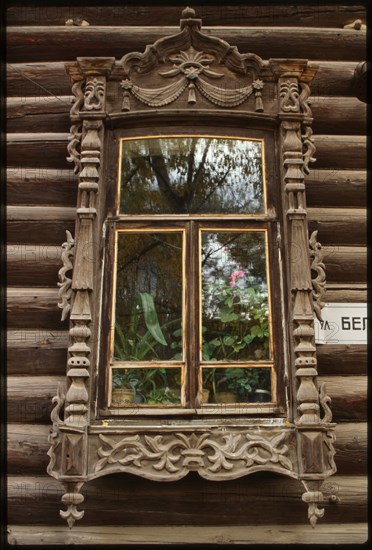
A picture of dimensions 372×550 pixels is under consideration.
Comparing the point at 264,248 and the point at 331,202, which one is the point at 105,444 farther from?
the point at 331,202

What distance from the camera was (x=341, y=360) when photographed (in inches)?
129

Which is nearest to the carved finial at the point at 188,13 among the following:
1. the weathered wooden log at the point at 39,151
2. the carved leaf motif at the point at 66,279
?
the weathered wooden log at the point at 39,151

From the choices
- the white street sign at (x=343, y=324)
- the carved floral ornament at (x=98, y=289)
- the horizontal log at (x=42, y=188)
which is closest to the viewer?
the carved floral ornament at (x=98, y=289)

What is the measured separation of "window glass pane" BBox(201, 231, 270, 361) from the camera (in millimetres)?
3076

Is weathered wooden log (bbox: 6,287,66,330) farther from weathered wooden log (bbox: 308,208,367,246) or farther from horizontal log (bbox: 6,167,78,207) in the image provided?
weathered wooden log (bbox: 308,208,367,246)

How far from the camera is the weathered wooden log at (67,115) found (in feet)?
12.3

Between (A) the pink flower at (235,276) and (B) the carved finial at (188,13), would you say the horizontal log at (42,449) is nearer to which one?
(A) the pink flower at (235,276)

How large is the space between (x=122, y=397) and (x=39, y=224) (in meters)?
1.19

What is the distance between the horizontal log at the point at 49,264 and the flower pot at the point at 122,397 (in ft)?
2.62

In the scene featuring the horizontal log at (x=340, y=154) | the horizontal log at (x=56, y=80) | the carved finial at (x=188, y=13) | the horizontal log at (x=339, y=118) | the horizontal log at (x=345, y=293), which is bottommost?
the horizontal log at (x=345, y=293)

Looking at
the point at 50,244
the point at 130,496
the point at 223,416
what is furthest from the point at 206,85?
the point at 130,496

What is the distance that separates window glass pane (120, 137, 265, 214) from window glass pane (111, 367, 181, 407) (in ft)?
2.96

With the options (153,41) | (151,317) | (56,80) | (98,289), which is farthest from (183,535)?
(153,41)

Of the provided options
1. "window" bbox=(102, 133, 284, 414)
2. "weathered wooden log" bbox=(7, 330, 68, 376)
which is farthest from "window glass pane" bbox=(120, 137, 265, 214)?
"weathered wooden log" bbox=(7, 330, 68, 376)
